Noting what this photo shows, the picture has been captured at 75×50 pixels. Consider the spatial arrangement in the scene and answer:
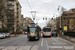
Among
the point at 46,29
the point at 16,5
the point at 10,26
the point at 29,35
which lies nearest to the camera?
the point at 29,35

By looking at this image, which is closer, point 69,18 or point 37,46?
point 37,46

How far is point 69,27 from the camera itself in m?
74.3

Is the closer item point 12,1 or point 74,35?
point 74,35

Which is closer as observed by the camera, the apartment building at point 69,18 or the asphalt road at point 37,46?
the asphalt road at point 37,46

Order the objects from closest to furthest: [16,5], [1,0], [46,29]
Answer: [1,0], [46,29], [16,5]

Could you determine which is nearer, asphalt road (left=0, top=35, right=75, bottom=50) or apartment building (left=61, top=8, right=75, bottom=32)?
asphalt road (left=0, top=35, right=75, bottom=50)

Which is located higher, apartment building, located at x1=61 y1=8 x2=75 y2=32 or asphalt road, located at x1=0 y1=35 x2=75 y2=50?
apartment building, located at x1=61 y1=8 x2=75 y2=32

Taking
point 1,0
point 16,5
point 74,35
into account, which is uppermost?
point 16,5

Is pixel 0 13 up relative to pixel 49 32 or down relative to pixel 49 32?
up

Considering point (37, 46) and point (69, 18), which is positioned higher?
point (69, 18)

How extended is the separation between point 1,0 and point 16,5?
46.0 metres

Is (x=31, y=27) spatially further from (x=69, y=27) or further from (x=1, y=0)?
(x=69, y=27)

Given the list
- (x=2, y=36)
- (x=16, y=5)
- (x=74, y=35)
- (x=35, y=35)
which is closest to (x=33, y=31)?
(x=35, y=35)

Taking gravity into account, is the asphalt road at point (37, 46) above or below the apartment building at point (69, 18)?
below
